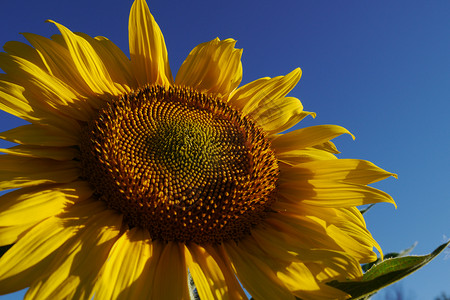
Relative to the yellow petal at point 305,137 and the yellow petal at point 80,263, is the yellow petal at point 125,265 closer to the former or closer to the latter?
the yellow petal at point 80,263

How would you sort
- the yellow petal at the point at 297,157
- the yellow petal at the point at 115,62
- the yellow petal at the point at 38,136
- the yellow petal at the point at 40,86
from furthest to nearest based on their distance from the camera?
the yellow petal at the point at 297,157 → the yellow petal at the point at 115,62 → the yellow petal at the point at 40,86 → the yellow petal at the point at 38,136

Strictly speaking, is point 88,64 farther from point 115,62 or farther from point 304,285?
point 304,285

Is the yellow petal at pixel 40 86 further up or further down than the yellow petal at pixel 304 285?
further up

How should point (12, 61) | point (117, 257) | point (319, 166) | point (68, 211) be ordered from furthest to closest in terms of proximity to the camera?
point (319, 166), point (12, 61), point (68, 211), point (117, 257)

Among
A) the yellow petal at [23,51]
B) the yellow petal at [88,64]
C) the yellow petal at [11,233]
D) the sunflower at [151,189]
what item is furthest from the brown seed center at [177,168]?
the yellow petal at [23,51]

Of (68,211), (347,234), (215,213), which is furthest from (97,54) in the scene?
(347,234)

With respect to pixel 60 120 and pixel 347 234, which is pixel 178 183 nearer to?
pixel 60 120

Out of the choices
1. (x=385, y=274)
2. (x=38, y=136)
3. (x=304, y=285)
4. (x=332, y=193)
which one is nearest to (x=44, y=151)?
(x=38, y=136)

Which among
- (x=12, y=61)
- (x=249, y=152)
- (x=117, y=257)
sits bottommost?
(x=117, y=257)
